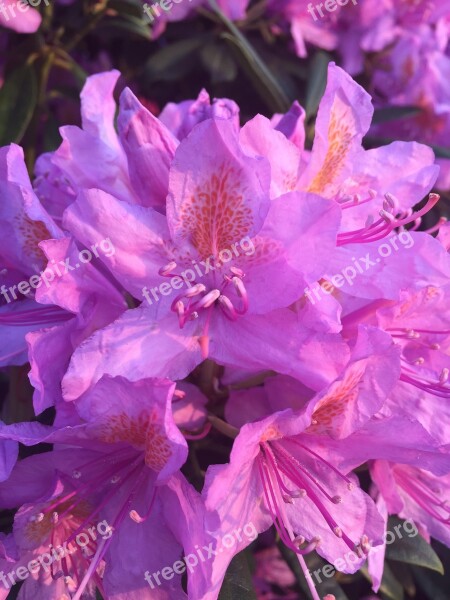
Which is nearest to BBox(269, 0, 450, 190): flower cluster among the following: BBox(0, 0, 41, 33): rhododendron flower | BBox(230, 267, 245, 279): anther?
BBox(0, 0, 41, 33): rhododendron flower

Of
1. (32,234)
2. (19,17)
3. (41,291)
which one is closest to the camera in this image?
(41,291)

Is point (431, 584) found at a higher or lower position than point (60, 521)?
lower

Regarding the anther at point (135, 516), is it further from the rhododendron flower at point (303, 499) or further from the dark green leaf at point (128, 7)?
the dark green leaf at point (128, 7)

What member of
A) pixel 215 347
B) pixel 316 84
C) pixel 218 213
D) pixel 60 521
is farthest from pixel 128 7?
pixel 60 521

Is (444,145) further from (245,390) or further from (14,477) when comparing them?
(14,477)

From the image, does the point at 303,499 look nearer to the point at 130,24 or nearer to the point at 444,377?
the point at 444,377

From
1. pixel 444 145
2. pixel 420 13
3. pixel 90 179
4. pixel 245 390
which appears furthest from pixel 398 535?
pixel 420 13
